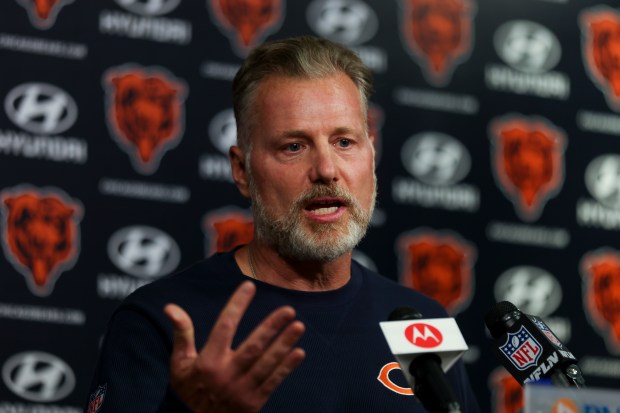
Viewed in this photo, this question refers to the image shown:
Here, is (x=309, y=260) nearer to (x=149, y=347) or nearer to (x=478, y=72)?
(x=149, y=347)

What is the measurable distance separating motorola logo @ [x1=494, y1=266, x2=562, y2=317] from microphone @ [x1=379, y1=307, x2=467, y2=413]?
77.1 inches

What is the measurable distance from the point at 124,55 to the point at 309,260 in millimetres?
1225

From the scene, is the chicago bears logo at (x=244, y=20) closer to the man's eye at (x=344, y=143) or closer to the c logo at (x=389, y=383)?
the man's eye at (x=344, y=143)

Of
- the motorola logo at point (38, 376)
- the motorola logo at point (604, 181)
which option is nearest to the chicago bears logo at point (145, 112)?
the motorola logo at point (38, 376)

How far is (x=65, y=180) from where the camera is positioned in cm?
282

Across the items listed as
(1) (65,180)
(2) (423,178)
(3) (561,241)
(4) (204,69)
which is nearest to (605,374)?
(3) (561,241)

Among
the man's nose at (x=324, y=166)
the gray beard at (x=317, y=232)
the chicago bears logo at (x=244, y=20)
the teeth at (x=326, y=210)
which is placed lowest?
the gray beard at (x=317, y=232)

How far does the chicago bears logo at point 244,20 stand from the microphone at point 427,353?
187 cm

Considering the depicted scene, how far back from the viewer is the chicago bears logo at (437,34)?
3246 millimetres

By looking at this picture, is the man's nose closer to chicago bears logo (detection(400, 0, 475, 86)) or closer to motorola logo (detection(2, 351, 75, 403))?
motorola logo (detection(2, 351, 75, 403))

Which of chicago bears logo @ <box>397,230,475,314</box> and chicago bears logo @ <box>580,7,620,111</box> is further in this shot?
chicago bears logo @ <box>580,7,620,111</box>

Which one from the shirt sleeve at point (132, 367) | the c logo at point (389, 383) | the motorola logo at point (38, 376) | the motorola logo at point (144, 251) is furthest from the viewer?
the motorola logo at point (144, 251)

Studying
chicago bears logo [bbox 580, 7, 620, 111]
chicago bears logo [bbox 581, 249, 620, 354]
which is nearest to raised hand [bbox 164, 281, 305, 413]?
chicago bears logo [bbox 581, 249, 620, 354]

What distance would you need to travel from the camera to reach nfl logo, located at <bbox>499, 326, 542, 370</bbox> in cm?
138
